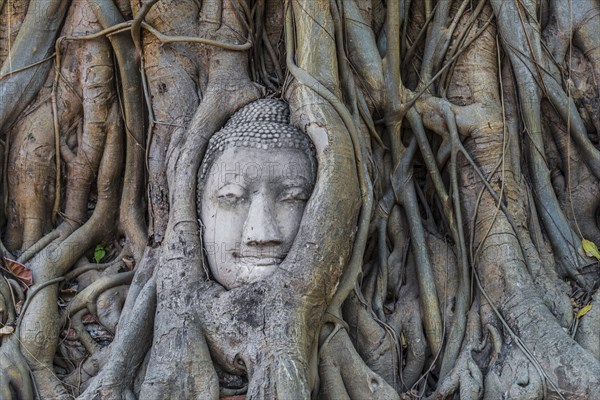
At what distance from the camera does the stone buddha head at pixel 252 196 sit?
11.9ft

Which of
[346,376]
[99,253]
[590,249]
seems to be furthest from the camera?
[99,253]

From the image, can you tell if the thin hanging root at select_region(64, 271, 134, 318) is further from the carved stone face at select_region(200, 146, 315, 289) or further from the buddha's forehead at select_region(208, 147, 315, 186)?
the buddha's forehead at select_region(208, 147, 315, 186)

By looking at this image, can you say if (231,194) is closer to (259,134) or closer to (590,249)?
(259,134)

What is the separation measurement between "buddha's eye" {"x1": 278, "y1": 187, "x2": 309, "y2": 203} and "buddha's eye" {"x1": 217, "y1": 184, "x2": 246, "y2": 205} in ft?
0.57

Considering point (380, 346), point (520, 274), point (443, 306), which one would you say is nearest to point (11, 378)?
point (380, 346)

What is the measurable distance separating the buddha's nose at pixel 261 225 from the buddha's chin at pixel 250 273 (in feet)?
0.30

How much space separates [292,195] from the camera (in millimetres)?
3727

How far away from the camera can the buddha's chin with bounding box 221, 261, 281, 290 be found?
142 inches

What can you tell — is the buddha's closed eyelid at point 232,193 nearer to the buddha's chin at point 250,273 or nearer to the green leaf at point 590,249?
the buddha's chin at point 250,273

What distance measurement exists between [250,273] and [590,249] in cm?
164

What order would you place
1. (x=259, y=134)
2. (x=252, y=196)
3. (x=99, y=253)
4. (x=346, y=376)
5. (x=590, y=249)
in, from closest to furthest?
(x=346, y=376), (x=252, y=196), (x=259, y=134), (x=590, y=249), (x=99, y=253)

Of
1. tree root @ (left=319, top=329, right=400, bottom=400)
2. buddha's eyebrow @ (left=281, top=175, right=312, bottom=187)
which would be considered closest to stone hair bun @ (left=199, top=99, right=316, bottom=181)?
buddha's eyebrow @ (left=281, top=175, right=312, bottom=187)

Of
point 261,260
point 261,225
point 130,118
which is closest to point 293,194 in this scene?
point 261,225

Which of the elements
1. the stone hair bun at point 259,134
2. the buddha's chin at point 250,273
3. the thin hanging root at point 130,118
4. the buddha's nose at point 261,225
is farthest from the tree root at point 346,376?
the thin hanging root at point 130,118
